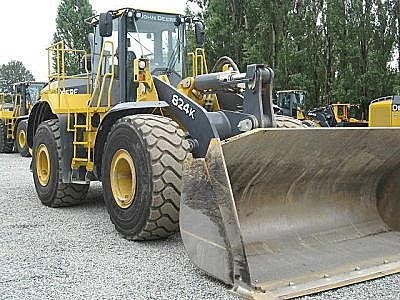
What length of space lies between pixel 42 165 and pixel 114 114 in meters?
2.31

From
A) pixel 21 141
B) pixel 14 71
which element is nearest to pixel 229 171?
pixel 21 141

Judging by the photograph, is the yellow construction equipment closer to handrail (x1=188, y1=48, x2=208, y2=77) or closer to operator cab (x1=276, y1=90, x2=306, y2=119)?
operator cab (x1=276, y1=90, x2=306, y2=119)

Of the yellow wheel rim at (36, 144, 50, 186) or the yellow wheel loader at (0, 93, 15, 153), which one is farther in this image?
the yellow wheel loader at (0, 93, 15, 153)

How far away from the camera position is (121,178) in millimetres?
5816

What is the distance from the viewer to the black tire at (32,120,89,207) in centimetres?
731

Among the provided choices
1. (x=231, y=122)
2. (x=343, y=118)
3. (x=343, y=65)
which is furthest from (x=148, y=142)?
(x=343, y=65)

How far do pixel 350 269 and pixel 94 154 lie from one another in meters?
3.14

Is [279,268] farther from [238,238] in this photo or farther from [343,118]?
[343,118]

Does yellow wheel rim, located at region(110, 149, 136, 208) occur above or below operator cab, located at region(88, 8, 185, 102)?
below

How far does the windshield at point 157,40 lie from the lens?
666 cm

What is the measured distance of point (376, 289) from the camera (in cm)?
419

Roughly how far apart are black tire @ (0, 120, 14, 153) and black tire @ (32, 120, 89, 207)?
1263cm

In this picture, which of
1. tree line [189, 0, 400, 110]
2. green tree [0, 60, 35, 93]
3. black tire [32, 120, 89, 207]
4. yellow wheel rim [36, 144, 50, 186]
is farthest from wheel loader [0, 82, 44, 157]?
green tree [0, 60, 35, 93]

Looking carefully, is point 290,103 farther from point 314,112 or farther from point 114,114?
point 114,114
